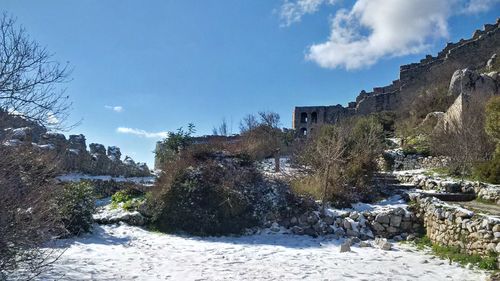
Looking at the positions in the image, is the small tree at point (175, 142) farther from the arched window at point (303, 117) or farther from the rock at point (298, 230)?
the arched window at point (303, 117)

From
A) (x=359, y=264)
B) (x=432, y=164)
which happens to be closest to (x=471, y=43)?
(x=432, y=164)

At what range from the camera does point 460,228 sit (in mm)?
7980

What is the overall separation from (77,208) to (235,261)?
14.4ft

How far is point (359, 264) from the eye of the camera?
23.7ft

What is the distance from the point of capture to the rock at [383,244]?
8.48 metres

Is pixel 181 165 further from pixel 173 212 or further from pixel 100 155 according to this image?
pixel 100 155

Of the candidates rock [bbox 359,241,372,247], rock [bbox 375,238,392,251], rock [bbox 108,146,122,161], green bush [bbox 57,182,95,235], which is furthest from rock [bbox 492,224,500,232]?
rock [bbox 108,146,122,161]

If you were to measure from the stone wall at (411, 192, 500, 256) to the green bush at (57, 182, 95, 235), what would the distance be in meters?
7.98

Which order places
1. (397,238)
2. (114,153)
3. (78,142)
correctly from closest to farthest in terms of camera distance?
(397,238)
(78,142)
(114,153)

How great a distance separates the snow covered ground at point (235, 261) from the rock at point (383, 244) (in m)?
0.22

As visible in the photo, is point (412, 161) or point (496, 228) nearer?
point (496, 228)

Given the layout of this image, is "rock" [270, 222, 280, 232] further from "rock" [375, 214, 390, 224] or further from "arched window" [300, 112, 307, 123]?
"arched window" [300, 112, 307, 123]

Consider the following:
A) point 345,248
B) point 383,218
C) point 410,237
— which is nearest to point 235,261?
point 345,248

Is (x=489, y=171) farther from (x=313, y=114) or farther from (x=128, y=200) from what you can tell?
(x=313, y=114)
